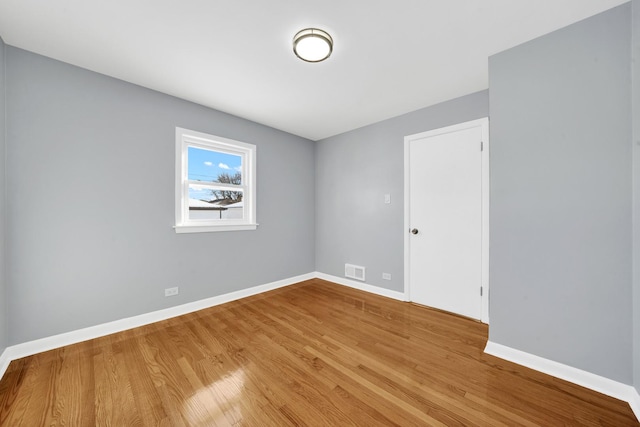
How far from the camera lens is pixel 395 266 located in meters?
3.29

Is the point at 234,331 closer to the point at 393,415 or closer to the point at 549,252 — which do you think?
the point at 393,415

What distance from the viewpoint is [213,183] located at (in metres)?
3.09

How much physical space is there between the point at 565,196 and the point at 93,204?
13.4 feet

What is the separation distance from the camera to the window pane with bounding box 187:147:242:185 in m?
2.95

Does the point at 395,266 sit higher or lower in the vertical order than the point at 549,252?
lower

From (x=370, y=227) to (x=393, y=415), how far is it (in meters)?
A: 2.48

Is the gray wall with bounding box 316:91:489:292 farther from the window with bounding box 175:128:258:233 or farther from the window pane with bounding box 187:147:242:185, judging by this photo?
the window pane with bounding box 187:147:242:185

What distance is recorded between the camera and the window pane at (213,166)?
2947 mm

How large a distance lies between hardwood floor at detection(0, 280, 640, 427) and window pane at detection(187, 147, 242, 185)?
1.81m

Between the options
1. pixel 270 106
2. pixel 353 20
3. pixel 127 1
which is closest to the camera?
pixel 127 1

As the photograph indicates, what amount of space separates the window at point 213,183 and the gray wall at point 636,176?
11.9ft

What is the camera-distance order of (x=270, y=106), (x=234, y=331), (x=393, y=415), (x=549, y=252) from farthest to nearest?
(x=270, y=106) < (x=234, y=331) < (x=549, y=252) < (x=393, y=415)

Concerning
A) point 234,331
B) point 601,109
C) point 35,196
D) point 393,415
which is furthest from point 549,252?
point 35,196

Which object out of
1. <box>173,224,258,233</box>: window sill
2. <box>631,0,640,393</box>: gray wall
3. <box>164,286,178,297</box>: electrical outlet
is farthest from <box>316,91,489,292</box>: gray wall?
<box>164,286,178,297</box>: electrical outlet
